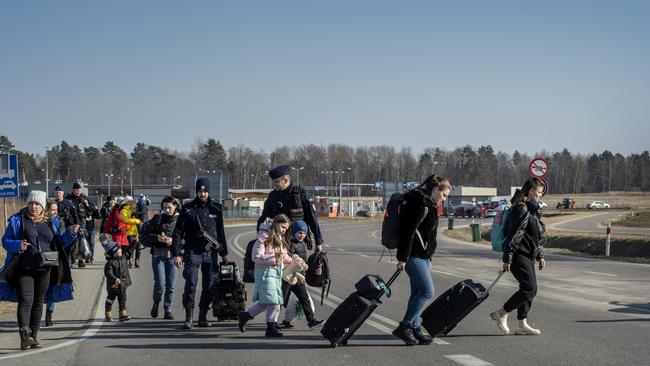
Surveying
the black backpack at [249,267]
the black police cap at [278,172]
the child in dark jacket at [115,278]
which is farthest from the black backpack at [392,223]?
the child in dark jacket at [115,278]

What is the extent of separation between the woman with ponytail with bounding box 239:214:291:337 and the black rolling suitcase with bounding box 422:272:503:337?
5.84 ft

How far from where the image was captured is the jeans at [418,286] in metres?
8.64

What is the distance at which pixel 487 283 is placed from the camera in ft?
56.3

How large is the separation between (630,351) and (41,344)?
6.68 m

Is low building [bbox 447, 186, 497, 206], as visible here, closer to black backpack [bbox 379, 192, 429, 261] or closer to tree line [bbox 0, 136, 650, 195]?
tree line [bbox 0, 136, 650, 195]

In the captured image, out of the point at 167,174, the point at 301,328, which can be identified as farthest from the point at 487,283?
the point at 167,174

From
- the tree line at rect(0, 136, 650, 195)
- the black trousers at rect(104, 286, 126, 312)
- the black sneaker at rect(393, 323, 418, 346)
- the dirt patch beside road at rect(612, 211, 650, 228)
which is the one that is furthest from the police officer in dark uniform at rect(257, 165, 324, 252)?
the tree line at rect(0, 136, 650, 195)

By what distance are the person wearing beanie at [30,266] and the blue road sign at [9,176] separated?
455 inches

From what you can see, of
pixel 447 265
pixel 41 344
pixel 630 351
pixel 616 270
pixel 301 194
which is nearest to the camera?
pixel 630 351

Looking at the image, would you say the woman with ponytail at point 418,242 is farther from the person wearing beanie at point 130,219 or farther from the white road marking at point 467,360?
the person wearing beanie at point 130,219

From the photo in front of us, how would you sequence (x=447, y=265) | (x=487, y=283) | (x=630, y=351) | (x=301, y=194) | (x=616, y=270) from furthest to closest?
1. (x=447, y=265)
2. (x=616, y=270)
3. (x=487, y=283)
4. (x=301, y=194)
5. (x=630, y=351)

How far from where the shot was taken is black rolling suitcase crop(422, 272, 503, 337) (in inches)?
354

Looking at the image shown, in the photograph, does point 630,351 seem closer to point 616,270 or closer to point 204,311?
point 204,311

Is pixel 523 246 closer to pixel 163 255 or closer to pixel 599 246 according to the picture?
pixel 163 255
